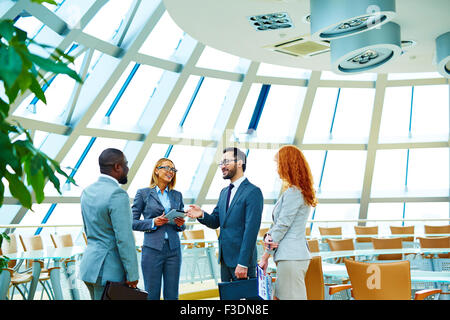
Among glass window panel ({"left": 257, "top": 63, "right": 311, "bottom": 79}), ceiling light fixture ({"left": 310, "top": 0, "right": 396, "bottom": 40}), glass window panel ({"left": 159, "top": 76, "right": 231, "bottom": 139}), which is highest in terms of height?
glass window panel ({"left": 257, "top": 63, "right": 311, "bottom": 79})

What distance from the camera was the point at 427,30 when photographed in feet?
26.0

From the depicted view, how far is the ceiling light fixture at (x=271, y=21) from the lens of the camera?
23.2ft

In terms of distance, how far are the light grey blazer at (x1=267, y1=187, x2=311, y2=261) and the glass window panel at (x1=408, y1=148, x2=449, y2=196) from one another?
15.2 metres

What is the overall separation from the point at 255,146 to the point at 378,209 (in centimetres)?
597

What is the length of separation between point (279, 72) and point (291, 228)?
11.0 meters

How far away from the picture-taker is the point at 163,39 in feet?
39.8

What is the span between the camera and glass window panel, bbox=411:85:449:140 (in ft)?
53.8

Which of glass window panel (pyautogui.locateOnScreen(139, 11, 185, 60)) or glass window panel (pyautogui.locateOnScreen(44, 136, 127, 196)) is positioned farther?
glass window panel (pyautogui.locateOnScreen(44, 136, 127, 196))

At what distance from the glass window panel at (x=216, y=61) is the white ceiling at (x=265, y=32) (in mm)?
3643

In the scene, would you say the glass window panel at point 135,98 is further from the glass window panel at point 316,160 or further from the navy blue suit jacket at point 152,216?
the navy blue suit jacket at point 152,216

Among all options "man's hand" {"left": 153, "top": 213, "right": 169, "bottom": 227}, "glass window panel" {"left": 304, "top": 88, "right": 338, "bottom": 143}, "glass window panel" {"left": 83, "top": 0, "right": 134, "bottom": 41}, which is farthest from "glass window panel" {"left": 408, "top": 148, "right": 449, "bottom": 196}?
"man's hand" {"left": 153, "top": 213, "right": 169, "bottom": 227}

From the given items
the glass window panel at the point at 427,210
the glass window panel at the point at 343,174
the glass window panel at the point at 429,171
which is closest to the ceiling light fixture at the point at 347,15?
the glass window panel at the point at 343,174

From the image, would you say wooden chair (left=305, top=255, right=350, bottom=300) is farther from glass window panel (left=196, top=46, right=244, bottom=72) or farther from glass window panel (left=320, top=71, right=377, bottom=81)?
glass window panel (left=320, top=71, right=377, bottom=81)

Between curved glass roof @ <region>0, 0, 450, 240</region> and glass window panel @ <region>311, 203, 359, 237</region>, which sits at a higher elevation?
curved glass roof @ <region>0, 0, 450, 240</region>
